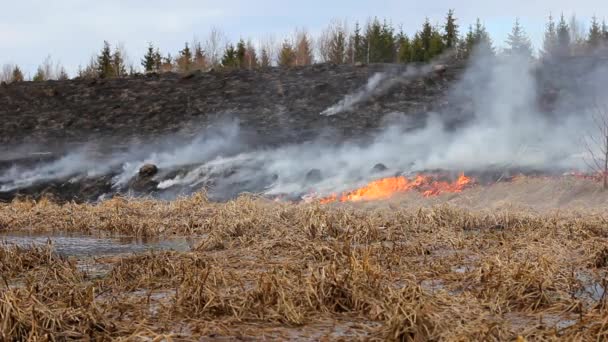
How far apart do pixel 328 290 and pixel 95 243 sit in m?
6.29

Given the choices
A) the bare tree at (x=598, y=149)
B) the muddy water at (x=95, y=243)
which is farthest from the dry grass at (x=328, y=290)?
the bare tree at (x=598, y=149)

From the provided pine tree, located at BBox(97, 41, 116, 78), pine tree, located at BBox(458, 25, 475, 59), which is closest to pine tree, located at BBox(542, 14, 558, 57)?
pine tree, located at BBox(458, 25, 475, 59)

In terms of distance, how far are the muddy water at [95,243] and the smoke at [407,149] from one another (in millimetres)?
7313

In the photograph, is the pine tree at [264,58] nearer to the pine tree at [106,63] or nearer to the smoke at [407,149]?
the pine tree at [106,63]

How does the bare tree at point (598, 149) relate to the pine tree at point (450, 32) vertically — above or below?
below

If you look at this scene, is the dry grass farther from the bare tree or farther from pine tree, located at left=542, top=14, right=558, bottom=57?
pine tree, located at left=542, top=14, right=558, bottom=57

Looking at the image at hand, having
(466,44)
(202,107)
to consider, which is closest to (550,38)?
(466,44)

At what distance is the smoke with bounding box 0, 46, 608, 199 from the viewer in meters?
17.8

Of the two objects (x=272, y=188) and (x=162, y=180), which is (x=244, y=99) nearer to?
(x=162, y=180)

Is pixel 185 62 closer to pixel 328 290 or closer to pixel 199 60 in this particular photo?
pixel 199 60

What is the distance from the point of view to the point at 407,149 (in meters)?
20.1

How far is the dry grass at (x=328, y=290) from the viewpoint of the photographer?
371 cm

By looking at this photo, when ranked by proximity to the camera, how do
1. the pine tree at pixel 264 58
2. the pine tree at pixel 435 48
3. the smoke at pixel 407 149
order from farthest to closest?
the pine tree at pixel 264 58
the pine tree at pixel 435 48
the smoke at pixel 407 149

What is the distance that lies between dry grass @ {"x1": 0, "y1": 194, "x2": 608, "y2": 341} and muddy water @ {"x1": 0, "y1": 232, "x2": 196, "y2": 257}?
92 cm
